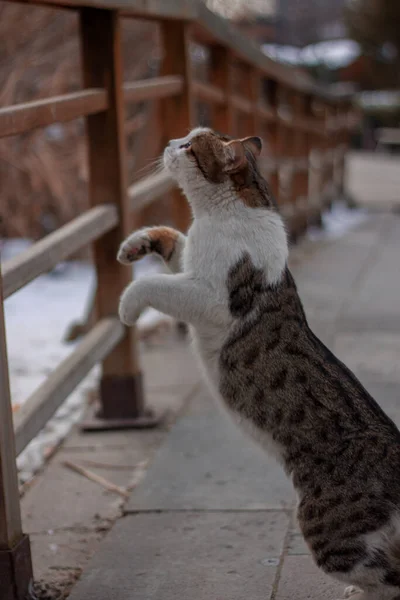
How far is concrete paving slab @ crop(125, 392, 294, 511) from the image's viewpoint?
357cm

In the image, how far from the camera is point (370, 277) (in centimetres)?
750

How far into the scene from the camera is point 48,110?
3207 mm

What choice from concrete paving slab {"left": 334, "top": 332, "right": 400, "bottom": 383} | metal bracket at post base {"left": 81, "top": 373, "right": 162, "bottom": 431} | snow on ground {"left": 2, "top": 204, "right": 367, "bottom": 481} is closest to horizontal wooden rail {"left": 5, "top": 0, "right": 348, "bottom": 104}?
metal bracket at post base {"left": 81, "top": 373, "right": 162, "bottom": 431}

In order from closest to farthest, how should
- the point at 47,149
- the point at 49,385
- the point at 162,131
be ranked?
the point at 49,385, the point at 162,131, the point at 47,149

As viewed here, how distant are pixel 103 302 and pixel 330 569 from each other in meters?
2.02

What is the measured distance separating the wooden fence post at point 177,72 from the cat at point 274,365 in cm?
213

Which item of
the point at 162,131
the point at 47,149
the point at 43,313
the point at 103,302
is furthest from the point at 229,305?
the point at 47,149

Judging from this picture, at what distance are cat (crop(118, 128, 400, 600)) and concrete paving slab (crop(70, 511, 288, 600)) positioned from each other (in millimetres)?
361

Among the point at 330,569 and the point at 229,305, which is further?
the point at 229,305

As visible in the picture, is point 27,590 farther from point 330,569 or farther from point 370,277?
point 370,277

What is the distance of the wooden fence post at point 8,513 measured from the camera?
2.69 metres

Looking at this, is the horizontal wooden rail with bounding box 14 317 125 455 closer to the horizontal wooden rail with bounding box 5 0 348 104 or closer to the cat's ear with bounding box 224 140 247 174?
the cat's ear with bounding box 224 140 247 174

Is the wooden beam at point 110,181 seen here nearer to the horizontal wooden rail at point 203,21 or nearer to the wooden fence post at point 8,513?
the horizontal wooden rail at point 203,21

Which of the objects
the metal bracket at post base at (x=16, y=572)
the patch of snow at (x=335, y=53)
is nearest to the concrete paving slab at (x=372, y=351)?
the metal bracket at post base at (x=16, y=572)
